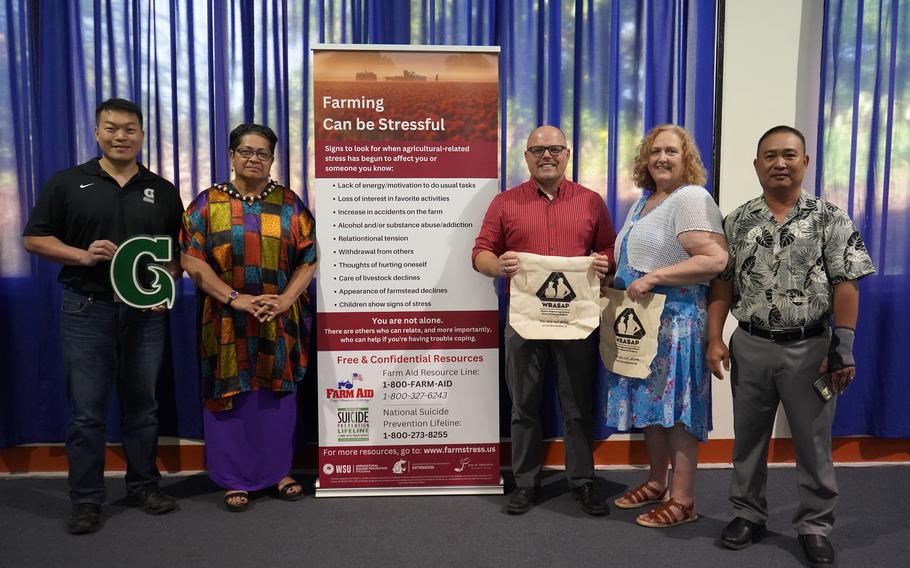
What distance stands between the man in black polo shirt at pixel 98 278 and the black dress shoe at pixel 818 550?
107 inches

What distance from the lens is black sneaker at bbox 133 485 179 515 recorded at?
2.79 metres

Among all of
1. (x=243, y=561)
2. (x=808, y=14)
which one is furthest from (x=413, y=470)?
(x=808, y=14)

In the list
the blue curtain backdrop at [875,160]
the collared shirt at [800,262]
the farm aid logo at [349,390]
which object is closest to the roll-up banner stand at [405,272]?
the farm aid logo at [349,390]

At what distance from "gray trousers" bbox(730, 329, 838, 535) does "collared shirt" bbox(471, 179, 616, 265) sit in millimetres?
713

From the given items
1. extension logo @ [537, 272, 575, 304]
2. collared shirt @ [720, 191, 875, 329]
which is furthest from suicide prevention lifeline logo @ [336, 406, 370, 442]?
collared shirt @ [720, 191, 875, 329]

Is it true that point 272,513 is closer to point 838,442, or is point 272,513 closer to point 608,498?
point 608,498

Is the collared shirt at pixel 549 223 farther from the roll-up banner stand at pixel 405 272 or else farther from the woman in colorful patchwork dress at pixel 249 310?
the woman in colorful patchwork dress at pixel 249 310

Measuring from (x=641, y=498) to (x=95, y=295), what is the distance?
255 cm

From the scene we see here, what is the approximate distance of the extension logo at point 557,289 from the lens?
261 centimetres

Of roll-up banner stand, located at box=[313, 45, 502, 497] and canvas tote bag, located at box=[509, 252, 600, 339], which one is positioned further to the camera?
roll-up banner stand, located at box=[313, 45, 502, 497]

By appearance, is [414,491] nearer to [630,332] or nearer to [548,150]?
[630,332]

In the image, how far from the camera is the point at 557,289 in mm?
2607

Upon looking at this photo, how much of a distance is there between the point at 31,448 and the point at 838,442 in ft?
14.3

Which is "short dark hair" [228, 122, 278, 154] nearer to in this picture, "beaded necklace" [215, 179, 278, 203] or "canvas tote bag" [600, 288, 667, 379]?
"beaded necklace" [215, 179, 278, 203]
